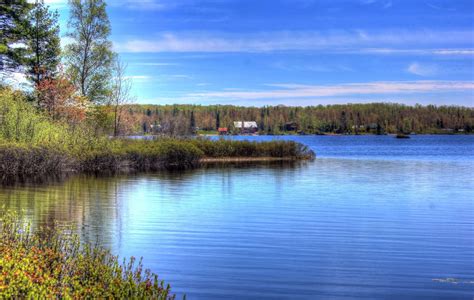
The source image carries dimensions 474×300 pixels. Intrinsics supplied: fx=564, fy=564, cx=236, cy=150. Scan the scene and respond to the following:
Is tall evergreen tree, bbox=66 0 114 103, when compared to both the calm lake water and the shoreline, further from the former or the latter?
the calm lake water

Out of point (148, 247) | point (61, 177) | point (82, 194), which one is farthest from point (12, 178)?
point (148, 247)

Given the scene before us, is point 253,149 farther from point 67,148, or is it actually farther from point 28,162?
point 28,162

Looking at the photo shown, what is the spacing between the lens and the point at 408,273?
11.9 m

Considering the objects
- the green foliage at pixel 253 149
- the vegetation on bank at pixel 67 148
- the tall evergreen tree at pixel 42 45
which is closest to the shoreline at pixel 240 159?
the green foliage at pixel 253 149

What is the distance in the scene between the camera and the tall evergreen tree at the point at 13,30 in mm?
51094

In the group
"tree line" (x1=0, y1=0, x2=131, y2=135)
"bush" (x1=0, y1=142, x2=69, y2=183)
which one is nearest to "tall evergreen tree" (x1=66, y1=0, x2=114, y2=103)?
"tree line" (x1=0, y1=0, x2=131, y2=135)

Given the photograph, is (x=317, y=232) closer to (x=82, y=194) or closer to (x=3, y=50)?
(x=82, y=194)

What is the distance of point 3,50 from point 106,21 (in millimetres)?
10714

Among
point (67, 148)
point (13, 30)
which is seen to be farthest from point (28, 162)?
point (13, 30)

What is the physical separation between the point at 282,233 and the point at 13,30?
142 ft

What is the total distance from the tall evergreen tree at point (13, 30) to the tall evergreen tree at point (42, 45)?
0.72m

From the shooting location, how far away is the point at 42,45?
53.2 metres

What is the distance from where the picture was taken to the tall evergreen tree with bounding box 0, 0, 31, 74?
51.1m

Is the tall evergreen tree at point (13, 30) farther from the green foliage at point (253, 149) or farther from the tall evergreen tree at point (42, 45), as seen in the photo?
the green foliage at point (253, 149)
